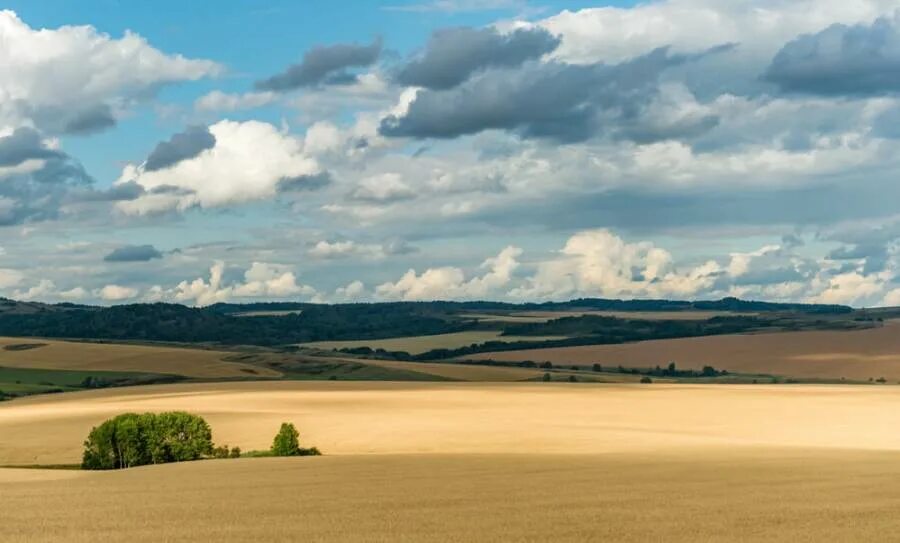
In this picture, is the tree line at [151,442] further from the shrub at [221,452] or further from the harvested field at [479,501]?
the harvested field at [479,501]

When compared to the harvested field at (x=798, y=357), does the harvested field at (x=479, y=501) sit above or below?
below

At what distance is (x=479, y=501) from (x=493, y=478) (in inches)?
321

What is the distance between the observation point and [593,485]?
41688 mm

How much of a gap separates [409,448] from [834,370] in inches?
4385

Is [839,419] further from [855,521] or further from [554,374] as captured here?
[554,374]

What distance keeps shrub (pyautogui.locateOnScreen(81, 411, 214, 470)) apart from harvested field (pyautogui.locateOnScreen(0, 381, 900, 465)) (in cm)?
588

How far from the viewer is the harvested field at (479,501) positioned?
101ft

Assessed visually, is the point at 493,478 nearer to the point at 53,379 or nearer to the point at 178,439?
the point at 178,439

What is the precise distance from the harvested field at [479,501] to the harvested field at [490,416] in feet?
45.5

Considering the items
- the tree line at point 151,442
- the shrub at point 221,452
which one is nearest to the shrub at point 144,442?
the tree line at point 151,442

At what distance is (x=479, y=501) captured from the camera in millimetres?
37219

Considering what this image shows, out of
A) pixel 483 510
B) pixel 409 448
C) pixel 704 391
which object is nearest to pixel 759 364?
pixel 704 391

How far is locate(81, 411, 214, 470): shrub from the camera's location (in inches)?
2675

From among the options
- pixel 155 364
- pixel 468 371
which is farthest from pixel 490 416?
pixel 155 364
